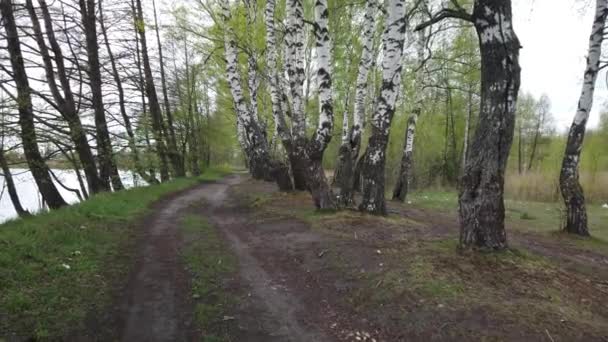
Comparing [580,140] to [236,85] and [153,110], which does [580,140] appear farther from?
[153,110]

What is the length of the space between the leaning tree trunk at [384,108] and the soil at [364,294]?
3.27ft

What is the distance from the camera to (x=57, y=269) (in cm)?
379

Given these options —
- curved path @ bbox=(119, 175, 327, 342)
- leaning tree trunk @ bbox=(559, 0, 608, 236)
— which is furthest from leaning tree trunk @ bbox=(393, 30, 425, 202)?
curved path @ bbox=(119, 175, 327, 342)

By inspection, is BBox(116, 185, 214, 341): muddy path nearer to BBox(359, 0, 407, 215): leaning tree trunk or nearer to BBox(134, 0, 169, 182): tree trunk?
BBox(359, 0, 407, 215): leaning tree trunk

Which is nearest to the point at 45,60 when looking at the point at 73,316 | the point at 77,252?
Answer: the point at 77,252

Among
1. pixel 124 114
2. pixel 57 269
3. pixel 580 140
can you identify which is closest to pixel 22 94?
pixel 57 269

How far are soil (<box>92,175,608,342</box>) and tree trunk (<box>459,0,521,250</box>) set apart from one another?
449 mm

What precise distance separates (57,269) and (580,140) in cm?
974

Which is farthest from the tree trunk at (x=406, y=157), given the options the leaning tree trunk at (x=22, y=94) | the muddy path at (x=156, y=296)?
the leaning tree trunk at (x=22, y=94)

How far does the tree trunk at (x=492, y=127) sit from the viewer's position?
142 inches

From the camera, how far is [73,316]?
9.74ft

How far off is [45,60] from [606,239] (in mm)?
15026

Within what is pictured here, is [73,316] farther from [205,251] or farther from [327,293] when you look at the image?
[327,293]

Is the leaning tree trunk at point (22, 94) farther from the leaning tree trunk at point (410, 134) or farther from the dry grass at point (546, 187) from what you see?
the dry grass at point (546, 187)
